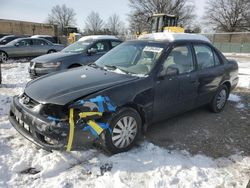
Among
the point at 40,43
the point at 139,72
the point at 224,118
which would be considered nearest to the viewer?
the point at 139,72

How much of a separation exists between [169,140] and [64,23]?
73535 millimetres

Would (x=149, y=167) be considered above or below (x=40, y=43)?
below

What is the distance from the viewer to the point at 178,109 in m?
4.12

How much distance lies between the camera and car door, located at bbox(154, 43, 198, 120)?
12.1ft

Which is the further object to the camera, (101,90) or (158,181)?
(101,90)

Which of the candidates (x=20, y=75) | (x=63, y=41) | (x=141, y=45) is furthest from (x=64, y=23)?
(x=141, y=45)

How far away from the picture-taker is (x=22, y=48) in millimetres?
14078

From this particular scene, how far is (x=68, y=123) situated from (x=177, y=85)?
1994 mm

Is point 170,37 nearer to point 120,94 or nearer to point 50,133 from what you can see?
point 120,94

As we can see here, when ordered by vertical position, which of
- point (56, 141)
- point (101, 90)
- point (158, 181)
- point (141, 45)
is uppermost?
point (141, 45)

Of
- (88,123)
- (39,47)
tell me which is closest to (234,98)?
(88,123)

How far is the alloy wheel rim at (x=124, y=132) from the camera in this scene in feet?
10.5

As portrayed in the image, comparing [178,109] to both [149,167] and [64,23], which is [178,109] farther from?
[64,23]

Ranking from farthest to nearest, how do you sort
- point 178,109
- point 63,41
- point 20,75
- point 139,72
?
point 63,41, point 20,75, point 178,109, point 139,72
